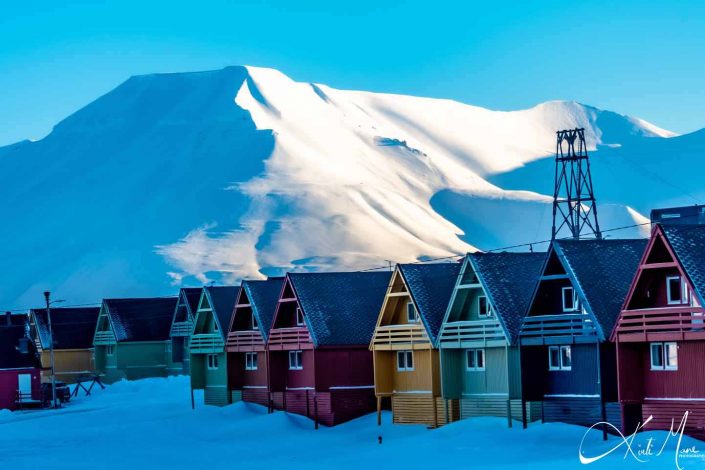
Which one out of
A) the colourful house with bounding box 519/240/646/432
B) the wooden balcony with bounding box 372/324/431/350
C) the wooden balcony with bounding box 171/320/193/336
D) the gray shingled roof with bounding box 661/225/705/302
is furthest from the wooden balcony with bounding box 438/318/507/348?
the wooden balcony with bounding box 171/320/193/336

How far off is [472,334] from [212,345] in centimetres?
2630

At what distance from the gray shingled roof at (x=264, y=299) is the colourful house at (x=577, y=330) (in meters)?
21.2

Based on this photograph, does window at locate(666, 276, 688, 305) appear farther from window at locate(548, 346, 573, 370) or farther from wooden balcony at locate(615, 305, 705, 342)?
window at locate(548, 346, 573, 370)

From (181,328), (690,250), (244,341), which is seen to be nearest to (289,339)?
(244,341)

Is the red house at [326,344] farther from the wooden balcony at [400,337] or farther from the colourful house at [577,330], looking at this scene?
the colourful house at [577,330]

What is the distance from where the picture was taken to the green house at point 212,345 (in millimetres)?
78188

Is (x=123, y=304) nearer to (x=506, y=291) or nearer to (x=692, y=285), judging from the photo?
(x=506, y=291)

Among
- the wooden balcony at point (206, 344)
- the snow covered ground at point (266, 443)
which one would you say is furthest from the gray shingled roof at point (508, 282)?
the wooden balcony at point (206, 344)

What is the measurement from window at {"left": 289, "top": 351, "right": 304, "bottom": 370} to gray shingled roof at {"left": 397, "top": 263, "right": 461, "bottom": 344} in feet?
33.0

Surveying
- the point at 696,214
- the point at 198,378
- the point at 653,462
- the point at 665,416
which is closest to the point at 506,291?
the point at 665,416

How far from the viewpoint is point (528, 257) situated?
187 feet

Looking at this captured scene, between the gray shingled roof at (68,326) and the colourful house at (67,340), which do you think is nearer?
the colourful house at (67,340)

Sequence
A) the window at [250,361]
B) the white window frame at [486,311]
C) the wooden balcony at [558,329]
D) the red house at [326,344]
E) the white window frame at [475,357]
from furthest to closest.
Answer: the window at [250,361] < the red house at [326,344] < the white window frame at [475,357] < the white window frame at [486,311] < the wooden balcony at [558,329]

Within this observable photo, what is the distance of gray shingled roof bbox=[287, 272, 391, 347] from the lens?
6594 cm
